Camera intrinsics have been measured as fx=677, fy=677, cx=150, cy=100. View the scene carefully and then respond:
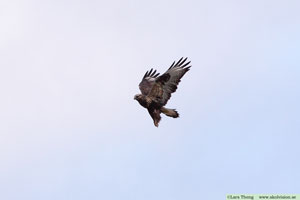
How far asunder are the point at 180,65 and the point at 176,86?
1.16 m

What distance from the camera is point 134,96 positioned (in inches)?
1021

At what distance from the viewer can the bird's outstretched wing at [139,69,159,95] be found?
2645cm

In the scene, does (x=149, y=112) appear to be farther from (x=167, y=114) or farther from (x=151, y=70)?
(x=151, y=70)

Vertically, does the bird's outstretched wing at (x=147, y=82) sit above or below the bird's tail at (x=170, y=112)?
above

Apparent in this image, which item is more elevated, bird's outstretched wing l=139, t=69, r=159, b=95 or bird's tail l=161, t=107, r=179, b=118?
bird's outstretched wing l=139, t=69, r=159, b=95

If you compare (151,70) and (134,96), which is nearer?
(134,96)

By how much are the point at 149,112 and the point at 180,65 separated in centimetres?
236

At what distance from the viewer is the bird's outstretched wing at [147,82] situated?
86.8 ft

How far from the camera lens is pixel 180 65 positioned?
88.2 ft

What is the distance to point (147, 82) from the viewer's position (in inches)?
1076

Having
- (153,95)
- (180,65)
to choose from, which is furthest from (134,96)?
(180,65)

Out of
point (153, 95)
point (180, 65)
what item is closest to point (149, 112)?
point (153, 95)

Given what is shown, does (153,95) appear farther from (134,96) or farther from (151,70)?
(151,70)

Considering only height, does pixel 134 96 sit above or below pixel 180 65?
below
